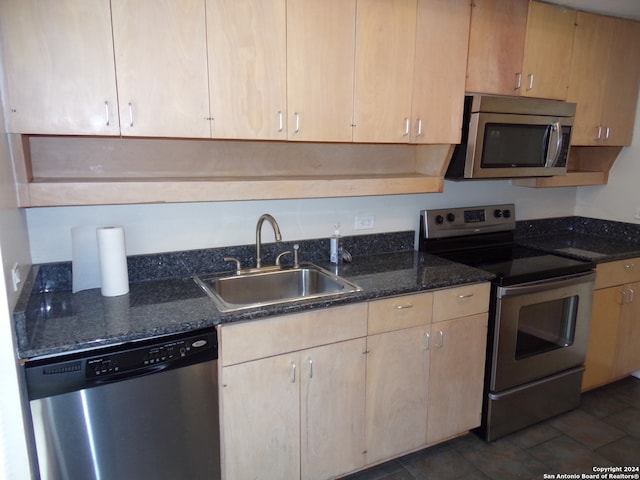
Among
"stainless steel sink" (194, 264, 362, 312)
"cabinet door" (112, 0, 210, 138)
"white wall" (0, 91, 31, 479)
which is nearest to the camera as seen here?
"white wall" (0, 91, 31, 479)

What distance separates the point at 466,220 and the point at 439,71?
1009mm

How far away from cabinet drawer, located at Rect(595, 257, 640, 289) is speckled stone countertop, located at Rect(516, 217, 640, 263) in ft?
0.14

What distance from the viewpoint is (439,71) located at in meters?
2.17

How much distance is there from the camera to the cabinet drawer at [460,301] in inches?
81.7

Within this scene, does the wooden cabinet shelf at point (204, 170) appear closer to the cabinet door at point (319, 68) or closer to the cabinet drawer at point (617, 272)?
the cabinet door at point (319, 68)

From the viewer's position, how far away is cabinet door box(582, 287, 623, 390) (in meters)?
2.66

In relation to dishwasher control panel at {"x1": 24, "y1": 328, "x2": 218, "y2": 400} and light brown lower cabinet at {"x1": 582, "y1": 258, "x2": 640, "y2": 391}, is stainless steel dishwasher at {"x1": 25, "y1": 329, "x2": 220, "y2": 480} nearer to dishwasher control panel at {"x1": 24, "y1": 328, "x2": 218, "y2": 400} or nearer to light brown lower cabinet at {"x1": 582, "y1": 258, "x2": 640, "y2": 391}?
dishwasher control panel at {"x1": 24, "y1": 328, "x2": 218, "y2": 400}

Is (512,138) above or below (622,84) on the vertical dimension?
below

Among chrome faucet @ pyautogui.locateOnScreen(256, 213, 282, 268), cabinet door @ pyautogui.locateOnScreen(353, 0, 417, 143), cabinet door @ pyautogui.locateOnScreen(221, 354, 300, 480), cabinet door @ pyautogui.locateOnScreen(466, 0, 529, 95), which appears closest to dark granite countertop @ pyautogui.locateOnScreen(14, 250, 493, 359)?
cabinet door @ pyautogui.locateOnScreen(221, 354, 300, 480)

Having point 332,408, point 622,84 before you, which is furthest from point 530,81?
point 332,408

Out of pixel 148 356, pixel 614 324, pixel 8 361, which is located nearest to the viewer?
pixel 8 361

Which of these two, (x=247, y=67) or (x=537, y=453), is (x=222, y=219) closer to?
(x=247, y=67)

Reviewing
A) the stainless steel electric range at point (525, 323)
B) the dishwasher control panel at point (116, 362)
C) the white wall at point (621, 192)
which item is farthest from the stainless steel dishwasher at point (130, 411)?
the white wall at point (621, 192)

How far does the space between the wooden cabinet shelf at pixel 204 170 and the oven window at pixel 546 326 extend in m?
0.86
